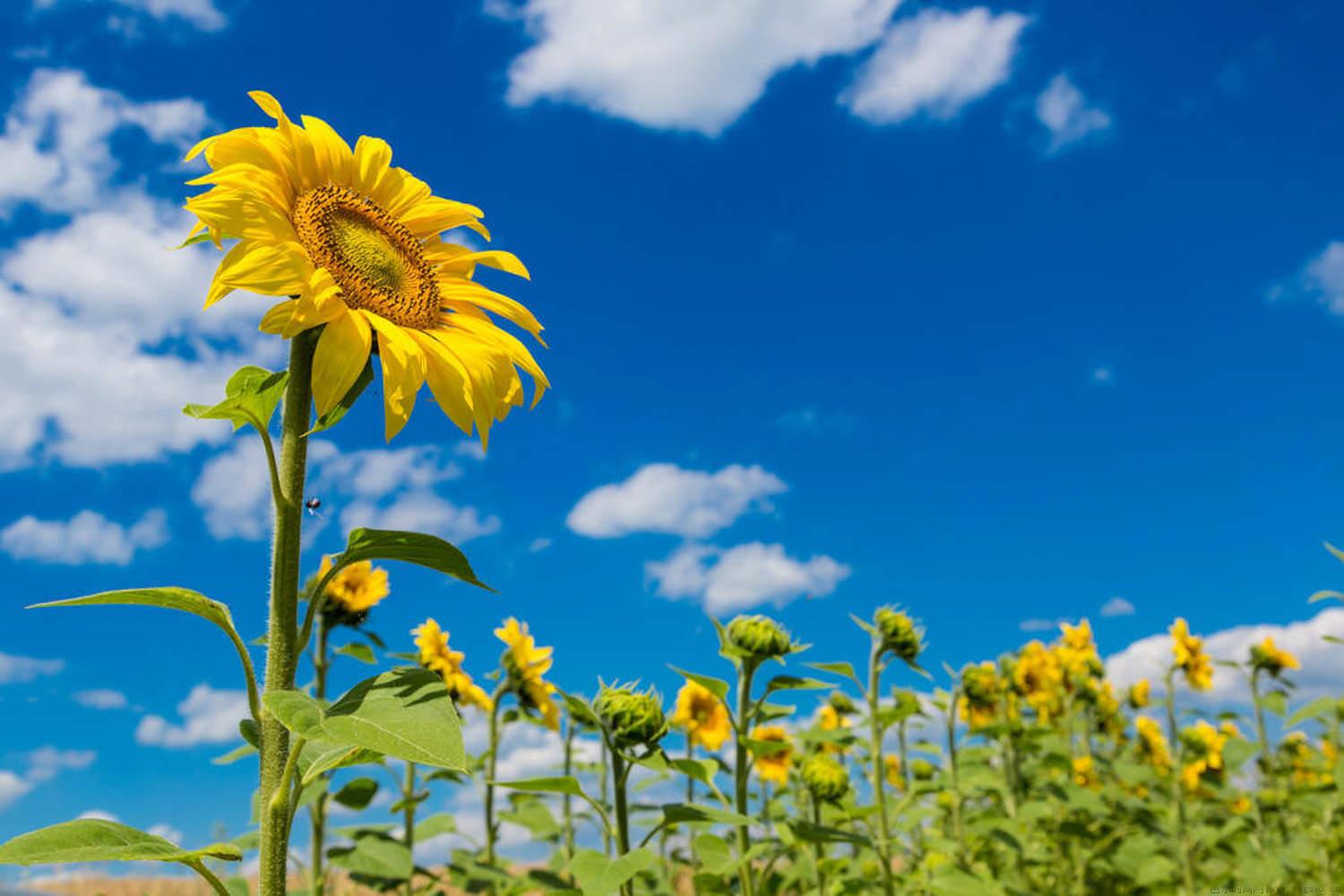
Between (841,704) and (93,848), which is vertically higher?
(841,704)

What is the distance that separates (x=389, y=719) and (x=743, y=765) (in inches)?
72.9

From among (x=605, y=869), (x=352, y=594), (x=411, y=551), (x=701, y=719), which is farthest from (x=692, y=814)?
(x=701, y=719)

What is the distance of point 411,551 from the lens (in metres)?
1.58

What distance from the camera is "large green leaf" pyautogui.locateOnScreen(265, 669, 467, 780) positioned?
50.4 inches

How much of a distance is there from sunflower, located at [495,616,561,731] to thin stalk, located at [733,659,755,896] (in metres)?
1.16

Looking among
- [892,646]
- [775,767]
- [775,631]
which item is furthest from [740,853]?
[775,767]

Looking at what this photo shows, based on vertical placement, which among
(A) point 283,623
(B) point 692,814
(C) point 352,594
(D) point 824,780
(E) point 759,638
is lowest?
(B) point 692,814

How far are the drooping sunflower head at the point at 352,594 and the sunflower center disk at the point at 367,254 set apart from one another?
1.88 meters

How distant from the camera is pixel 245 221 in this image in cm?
166

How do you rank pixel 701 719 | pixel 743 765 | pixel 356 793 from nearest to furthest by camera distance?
pixel 743 765
pixel 356 793
pixel 701 719

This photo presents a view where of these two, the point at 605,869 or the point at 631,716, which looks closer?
the point at 605,869

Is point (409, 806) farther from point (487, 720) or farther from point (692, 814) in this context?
point (692, 814)

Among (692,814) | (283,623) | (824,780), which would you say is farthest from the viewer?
(824,780)

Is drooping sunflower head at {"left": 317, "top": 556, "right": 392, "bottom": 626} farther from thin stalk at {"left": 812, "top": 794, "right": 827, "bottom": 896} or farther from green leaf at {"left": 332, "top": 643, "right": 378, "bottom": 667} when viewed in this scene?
thin stalk at {"left": 812, "top": 794, "right": 827, "bottom": 896}
